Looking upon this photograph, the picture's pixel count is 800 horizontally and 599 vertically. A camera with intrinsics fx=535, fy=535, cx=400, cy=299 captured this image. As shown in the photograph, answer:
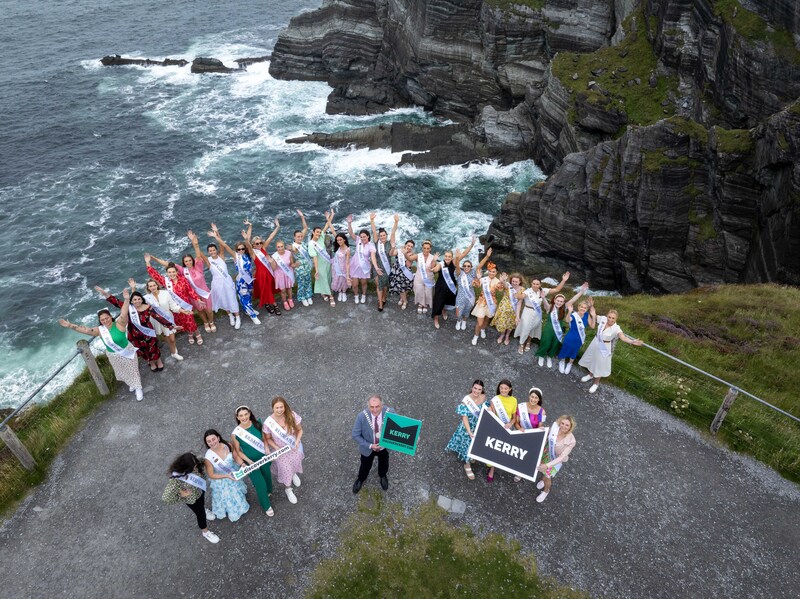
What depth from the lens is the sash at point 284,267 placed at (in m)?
15.7

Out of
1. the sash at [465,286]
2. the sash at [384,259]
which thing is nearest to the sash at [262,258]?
the sash at [384,259]

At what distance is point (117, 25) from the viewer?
77.3 meters

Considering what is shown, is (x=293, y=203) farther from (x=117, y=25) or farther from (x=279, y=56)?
(x=117, y=25)

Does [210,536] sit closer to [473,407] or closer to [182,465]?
[182,465]

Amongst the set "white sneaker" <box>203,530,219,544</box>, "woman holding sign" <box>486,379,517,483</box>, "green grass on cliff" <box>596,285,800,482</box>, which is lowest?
"green grass on cliff" <box>596,285,800,482</box>

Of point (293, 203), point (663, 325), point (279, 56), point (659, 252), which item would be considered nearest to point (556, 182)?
point (659, 252)

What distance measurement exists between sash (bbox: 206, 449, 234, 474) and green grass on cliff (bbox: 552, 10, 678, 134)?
32.8 metres

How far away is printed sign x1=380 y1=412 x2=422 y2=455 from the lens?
33.7ft

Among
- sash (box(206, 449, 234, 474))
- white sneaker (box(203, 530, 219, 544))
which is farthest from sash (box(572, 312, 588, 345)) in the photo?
white sneaker (box(203, 530, 219, 544))

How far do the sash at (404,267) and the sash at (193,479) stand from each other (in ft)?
27.5

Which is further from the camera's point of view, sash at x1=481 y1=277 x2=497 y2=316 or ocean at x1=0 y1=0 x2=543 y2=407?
ocean at x1=0 y1=0 x2=543 y2=407

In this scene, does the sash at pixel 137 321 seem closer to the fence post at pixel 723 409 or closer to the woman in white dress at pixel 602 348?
the woman in white dress at pixel 602 348

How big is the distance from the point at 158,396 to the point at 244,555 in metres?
5.16

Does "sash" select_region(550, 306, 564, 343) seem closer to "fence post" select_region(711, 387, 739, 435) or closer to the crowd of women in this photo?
the crowd of women
